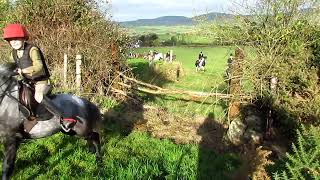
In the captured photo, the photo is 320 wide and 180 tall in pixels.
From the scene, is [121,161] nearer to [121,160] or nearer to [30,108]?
[121,160]

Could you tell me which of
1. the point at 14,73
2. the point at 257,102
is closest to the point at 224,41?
the point at 257,102

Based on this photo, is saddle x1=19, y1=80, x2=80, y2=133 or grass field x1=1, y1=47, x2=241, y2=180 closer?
saddle x1=19, y1=80, x2=80, y2=133

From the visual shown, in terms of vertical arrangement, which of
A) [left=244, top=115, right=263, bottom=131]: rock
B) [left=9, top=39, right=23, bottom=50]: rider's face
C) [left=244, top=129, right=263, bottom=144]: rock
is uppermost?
[left=9, top=39, right=23, bottom=50]: rider's face

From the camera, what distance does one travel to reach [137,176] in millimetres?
6742

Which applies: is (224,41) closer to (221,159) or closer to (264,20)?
(264,20)

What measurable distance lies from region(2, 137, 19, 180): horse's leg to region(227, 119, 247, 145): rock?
5.52 m

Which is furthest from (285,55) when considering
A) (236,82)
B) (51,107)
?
(51,107)

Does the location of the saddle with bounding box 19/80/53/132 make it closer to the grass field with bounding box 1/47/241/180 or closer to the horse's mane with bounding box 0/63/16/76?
the horse's mane with bounding box 0/63/16/76

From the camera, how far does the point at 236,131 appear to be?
33.3 ft

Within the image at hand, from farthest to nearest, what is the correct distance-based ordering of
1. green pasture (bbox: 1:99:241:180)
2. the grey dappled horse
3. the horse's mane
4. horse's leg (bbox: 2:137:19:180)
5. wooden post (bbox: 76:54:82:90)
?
wooden post (bbox: 76:54:82:90) < green pasture (bbox: 1:99:241:180) < the horse's mane < the grey dappled horse < horse's leg (bbox: 2:137:19:180)

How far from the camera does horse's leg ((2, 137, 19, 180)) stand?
243 inches

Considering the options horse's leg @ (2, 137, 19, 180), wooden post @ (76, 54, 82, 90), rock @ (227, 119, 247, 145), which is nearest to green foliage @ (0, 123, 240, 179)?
horse's leg @ (2, 137, 19, 180)

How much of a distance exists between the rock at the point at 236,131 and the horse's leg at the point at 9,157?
5.52 meters

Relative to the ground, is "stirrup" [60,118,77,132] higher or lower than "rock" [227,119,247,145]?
higher
